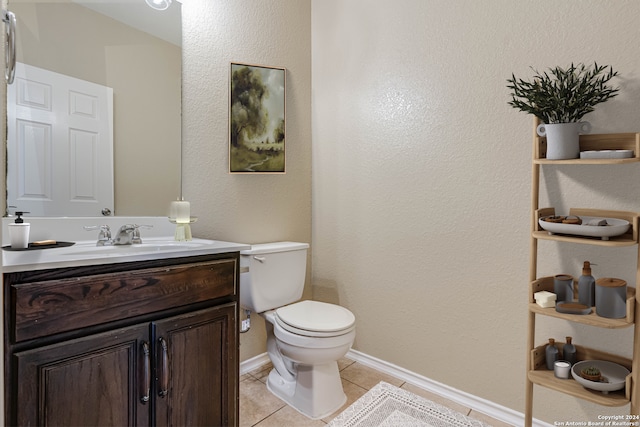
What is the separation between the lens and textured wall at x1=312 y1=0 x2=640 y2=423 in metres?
1.54

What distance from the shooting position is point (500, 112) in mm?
1755

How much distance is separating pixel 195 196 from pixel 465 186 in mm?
1459

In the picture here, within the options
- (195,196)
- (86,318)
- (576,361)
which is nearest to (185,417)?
(86,318)

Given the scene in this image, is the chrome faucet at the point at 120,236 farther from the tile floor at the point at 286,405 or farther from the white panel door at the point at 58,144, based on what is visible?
the tile floor at the point at 286,405

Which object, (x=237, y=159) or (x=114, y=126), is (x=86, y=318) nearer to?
(x=114, y=126)

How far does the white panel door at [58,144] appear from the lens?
1485 mm

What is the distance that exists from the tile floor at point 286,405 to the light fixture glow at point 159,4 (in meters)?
2.13

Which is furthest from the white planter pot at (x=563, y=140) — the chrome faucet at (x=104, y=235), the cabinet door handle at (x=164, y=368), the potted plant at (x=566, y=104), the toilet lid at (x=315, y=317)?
the chrome faucet at (x=104, y=235)

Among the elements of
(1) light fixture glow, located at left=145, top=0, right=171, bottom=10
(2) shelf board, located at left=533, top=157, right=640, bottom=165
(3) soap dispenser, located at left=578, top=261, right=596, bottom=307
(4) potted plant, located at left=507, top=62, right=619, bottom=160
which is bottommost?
(3) soap dispenser, located at left=578, top=261, right=596, bottom=307

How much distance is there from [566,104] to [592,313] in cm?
83

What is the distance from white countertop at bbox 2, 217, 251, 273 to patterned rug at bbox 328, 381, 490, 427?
103cm

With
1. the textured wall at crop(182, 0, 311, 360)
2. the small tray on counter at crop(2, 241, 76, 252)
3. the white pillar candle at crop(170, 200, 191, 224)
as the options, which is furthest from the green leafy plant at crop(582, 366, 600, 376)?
the small tray on counter at crop(2, 241, 76, 252)

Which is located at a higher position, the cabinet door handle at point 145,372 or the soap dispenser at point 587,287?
the soap dispenser at point 587,287

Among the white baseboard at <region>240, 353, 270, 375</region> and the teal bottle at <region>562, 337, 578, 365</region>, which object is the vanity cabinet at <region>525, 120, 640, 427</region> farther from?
the white baseboard at <region>240, 353, 270, 375</region>
